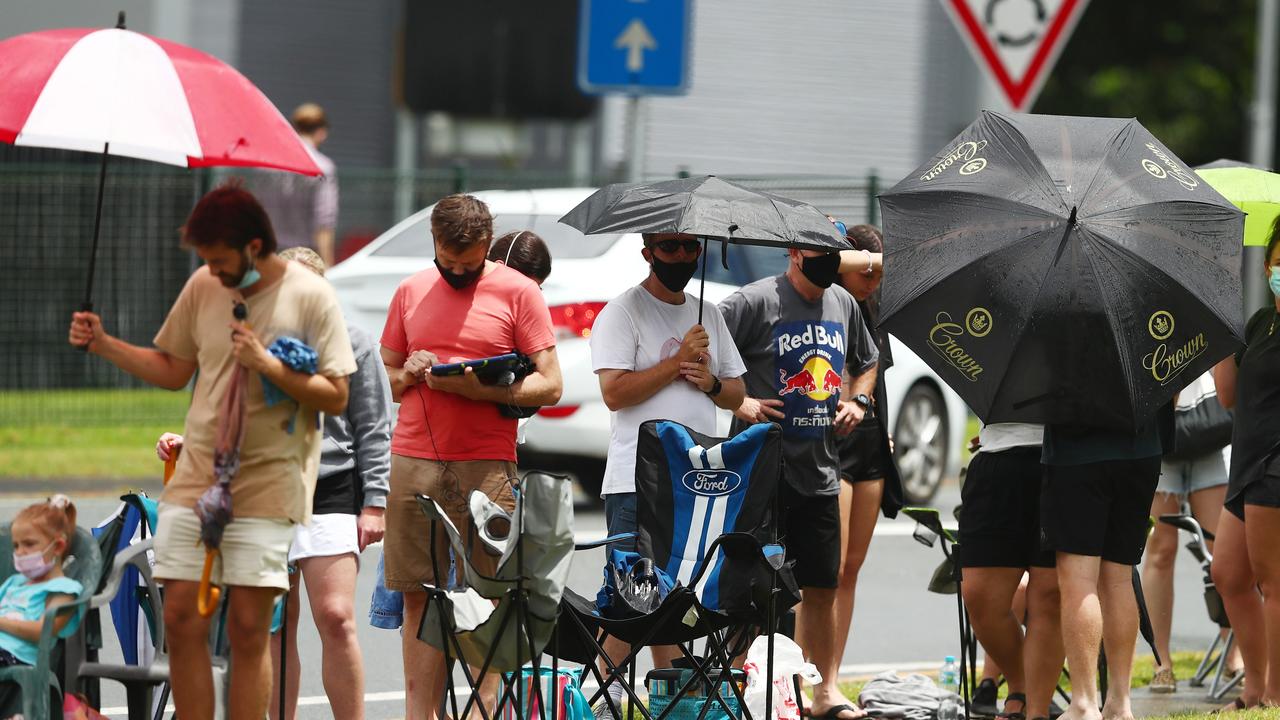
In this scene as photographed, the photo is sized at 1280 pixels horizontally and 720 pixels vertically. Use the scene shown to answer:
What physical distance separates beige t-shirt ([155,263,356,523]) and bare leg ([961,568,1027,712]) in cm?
262

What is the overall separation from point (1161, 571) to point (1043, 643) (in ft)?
6.91

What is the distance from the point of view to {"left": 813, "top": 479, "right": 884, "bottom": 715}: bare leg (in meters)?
7.50

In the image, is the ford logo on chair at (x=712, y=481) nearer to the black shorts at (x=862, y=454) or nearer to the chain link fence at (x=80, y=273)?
the black shorts at (x=862, y=454)

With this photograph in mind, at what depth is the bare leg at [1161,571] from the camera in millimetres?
8484

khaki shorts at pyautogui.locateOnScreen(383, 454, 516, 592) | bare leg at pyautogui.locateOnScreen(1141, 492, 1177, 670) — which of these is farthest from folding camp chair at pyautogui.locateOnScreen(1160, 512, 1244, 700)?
khaki shorts at pyautogui.locateOnScreen(383, 454, 516, 592)

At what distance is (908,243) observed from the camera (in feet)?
20.7

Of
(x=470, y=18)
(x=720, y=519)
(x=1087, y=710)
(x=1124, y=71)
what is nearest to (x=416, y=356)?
(x=720, y=519)

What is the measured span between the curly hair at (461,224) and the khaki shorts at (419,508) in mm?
736

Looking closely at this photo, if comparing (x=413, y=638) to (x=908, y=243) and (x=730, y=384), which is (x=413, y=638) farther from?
(x=908, y=243)

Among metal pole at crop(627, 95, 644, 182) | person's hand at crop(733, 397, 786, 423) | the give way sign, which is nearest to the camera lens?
person's hand at crop(733, 397, 786, 423)

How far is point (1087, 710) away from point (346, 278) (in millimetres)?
6378

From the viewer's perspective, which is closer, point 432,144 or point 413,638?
point 413,638

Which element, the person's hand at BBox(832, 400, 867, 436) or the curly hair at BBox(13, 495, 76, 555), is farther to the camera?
the person's hand at BBox(832, 400, 867, 436)

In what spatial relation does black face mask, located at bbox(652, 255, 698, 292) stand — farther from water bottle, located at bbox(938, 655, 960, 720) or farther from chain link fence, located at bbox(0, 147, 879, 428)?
chain link fence, located at bbox(0, 147, 879, 428)
